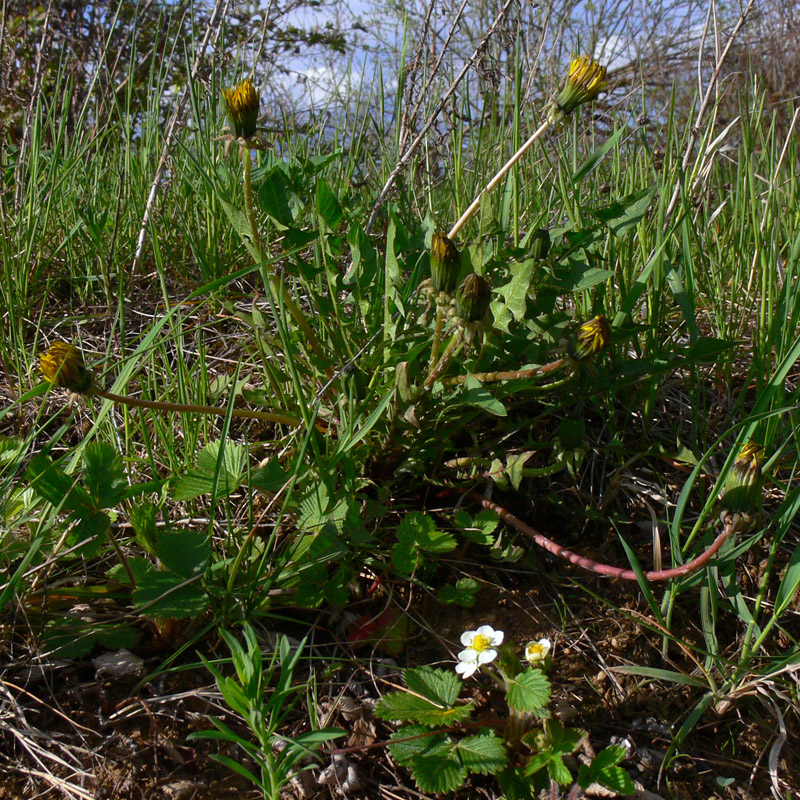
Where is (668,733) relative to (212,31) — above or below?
below

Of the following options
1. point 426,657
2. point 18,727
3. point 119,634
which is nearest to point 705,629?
point 426,657

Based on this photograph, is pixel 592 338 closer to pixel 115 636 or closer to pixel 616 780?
pixel 616 780

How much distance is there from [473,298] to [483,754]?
2.17 feet

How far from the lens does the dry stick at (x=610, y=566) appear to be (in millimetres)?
1052

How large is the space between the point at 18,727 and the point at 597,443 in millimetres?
1185

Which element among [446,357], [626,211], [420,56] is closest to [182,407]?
[446,357]

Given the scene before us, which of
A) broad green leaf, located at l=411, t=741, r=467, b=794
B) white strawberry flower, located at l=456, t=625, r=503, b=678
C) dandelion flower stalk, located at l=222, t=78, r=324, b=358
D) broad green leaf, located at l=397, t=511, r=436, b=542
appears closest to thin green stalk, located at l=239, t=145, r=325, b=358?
dandelion flower stalk, located at l=222, t=78, r=324, b=358

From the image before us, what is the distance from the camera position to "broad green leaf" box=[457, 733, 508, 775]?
1.01 metres

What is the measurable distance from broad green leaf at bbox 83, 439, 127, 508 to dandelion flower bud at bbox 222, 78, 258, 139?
61 centimetres

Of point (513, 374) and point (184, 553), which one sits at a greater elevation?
point (513, 374)

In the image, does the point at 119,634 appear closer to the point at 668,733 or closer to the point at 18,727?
the point at 18,727

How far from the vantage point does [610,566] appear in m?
1.28

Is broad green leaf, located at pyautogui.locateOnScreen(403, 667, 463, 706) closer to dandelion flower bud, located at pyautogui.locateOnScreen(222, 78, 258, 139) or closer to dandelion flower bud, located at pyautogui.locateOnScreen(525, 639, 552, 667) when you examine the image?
dandelion flower bud, located at pyautogui.locateOnScreen(525, 639, 552, 667)

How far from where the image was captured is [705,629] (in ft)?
3.84
